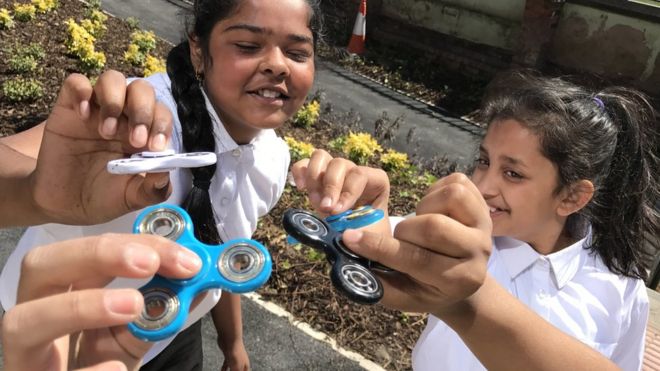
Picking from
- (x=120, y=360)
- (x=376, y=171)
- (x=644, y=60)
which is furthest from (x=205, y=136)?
(x=644, y=60)

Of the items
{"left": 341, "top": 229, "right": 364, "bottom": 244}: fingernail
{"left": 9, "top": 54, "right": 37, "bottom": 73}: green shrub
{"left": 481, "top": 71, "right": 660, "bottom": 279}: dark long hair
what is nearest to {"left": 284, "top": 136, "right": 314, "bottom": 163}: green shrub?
Result: {"left": 481, "top": 71, "right": 660, "bottom": 279}: dark long hair

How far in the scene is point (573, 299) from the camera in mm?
1923

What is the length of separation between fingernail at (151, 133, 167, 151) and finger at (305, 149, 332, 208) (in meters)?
0.38

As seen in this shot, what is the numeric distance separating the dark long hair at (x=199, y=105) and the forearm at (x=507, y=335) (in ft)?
2.96

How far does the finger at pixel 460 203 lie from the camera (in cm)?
118

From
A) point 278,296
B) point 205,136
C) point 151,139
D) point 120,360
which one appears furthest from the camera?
point 278,296

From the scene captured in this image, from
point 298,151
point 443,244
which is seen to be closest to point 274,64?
point 443,244

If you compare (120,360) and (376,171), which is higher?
(376,171)

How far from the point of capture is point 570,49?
31.1ft

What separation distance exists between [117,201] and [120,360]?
469 mm

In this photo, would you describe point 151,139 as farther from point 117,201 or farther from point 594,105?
point 594,105

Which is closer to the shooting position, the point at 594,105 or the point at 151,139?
the point at 151,139

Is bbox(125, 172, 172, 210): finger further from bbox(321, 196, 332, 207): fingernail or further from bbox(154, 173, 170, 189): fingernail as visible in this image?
bbox(321, 196, 332, 207): fingernail

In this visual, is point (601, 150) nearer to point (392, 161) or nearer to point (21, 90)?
point (392, 161)
